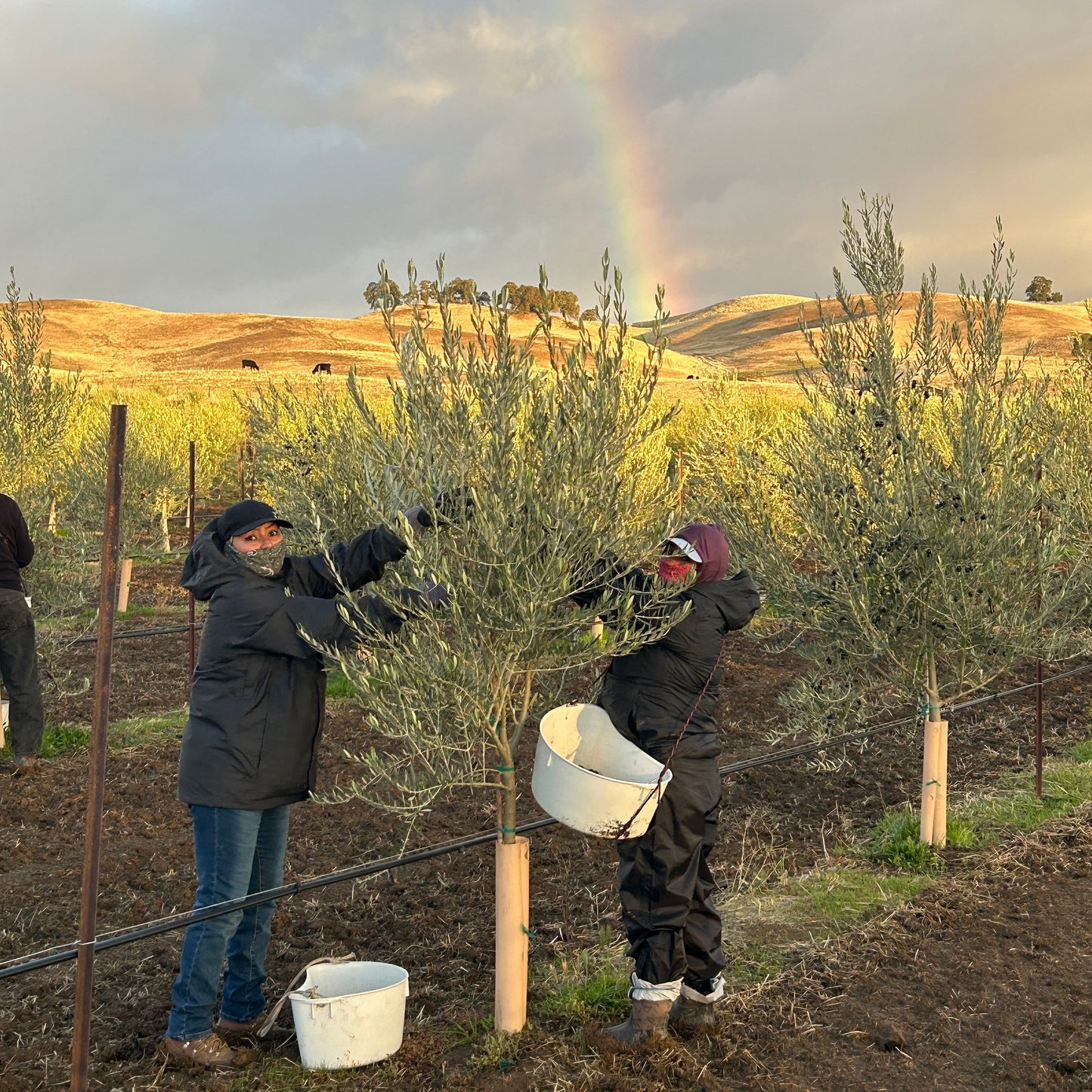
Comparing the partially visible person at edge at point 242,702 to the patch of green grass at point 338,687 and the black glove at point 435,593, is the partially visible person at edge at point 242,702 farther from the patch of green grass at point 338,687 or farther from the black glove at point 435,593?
the patch of green grass at point 338,687

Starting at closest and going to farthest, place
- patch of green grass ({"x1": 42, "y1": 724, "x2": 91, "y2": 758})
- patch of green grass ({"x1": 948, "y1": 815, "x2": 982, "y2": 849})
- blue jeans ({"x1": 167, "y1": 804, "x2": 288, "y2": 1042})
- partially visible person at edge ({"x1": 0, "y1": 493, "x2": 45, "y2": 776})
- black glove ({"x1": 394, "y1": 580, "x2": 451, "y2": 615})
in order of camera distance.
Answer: black glove ({"x1": 394, "y1": 580, "x2": 451, "y2": 615})
blue jeans ({"x1": 167, "y1": 804, "x2": 288, "y2": 1042})
patch of green grass ({"x1": 948, "y1": 815, "x2": 982, "y2": 849})
partially visible person at edge ({"x1": 0, "y1": 493, "x2": 45, "y2": 776})
patch of green grass ({"x1": 42, "y1": 724, "x2": 91, "y2": 758})

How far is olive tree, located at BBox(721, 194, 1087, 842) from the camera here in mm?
6602

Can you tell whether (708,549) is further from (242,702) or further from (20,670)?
(20,670)

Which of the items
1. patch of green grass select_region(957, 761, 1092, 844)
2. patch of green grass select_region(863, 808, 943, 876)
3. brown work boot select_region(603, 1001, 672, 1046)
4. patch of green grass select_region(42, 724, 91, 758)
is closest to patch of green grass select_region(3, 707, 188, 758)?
patch of green grass select_region(42, 724, 91, 758)

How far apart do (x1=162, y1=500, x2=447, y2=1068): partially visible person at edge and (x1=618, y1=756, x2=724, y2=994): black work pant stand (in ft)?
4.44

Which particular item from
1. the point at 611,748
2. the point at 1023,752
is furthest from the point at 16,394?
the point at 1023,752

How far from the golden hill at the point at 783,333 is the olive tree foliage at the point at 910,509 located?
5527 centimetres

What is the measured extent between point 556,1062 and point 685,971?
0.69 meters

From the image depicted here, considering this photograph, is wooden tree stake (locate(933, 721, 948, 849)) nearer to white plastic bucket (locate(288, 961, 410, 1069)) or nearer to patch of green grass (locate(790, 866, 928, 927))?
patch of green grass (locate(790, 866, 928, 927))

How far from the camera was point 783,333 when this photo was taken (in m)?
115

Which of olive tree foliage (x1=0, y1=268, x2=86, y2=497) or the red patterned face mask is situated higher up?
olive tree foliage (x1=0, y1=268, x2=86, y2=497)

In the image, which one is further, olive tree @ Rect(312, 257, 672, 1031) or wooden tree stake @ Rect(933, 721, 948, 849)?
wooden tree stake @ Rect(933, 721, 948, 849)

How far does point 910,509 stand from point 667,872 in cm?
339

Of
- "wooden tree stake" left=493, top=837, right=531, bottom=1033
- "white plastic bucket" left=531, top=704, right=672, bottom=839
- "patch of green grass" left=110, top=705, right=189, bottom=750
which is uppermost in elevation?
"white plastic bucket" left=531, top=704, right=672, bottom=839
